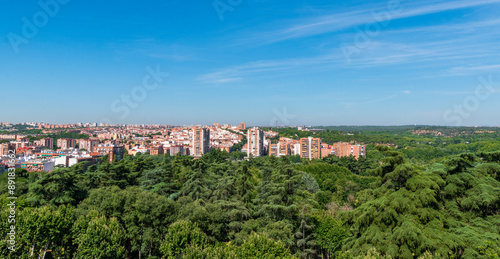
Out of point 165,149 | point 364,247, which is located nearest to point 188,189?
point 364,247

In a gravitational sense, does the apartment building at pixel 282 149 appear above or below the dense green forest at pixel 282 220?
below

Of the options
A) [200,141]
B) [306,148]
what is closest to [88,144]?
[200,141]

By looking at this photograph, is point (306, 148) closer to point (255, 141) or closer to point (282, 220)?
point (255, 141)

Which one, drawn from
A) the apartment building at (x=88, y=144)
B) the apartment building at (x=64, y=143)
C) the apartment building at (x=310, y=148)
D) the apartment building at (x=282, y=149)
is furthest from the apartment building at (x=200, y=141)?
the apartment building at (x=64, y=143)

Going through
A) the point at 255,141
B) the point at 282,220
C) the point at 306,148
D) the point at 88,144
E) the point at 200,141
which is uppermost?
the point at 255,141

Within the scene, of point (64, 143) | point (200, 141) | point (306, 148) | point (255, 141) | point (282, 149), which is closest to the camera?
point (306, 148)

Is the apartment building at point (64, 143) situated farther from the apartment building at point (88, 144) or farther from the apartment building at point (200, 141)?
the apartment building at point (200, 141)

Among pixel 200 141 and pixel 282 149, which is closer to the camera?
pixel 282 149

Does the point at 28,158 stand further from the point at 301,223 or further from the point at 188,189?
the point at 301,223

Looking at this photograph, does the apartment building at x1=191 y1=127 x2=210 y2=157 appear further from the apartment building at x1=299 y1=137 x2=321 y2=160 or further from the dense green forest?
the dense green forest
